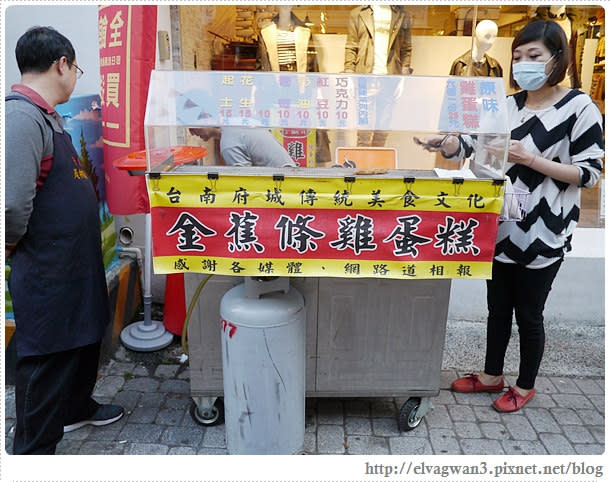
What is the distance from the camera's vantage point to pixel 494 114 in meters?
2.09

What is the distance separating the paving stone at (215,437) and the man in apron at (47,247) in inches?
28.2

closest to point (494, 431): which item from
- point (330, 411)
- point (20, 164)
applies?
point (330, 411)

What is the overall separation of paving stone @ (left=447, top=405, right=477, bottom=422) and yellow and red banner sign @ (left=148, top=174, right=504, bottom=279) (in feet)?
3.97

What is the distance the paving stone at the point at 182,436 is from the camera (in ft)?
8.73

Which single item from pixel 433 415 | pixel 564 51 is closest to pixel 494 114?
pixel 564 51

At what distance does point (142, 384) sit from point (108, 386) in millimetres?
205

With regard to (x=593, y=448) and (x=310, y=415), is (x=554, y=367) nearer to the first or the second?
(x=593, y=448)

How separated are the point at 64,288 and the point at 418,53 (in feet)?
10.9

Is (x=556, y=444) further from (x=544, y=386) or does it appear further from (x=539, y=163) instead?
(x=539, y=163)

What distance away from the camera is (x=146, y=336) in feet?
11.7

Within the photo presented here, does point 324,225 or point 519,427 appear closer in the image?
point 324,225

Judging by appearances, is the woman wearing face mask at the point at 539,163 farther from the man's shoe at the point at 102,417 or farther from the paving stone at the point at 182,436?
the man's shoe at the point at 102,417

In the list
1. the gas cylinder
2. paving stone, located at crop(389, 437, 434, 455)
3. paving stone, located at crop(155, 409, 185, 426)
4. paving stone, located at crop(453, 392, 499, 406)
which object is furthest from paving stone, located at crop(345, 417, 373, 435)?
paving stone, located at crop(155, 409, 185, 426)

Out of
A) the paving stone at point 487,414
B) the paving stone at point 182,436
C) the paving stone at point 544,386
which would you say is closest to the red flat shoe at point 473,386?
the paving stone at point 487,414
